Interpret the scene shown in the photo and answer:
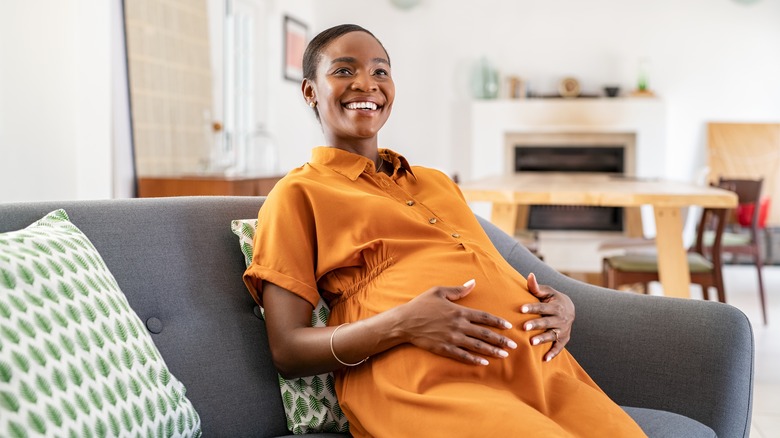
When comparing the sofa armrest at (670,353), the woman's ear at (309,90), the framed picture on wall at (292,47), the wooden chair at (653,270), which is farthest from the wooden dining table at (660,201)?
the framed picture on wall at (292,47)

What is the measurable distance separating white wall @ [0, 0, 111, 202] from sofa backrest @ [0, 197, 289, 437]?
2.39 metres

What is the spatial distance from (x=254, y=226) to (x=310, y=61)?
1.14ft

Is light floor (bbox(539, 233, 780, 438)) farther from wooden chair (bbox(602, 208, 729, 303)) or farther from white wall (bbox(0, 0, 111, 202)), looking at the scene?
white wall (bbox(0, 0, 111, 202))

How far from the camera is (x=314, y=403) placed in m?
1.43

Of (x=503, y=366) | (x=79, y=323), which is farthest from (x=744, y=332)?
(x=79, y=323)

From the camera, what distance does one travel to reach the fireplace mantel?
6.93 m

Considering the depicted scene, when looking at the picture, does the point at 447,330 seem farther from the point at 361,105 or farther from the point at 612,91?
the point at 612,91

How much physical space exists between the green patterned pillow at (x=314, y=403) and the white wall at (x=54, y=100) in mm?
2647

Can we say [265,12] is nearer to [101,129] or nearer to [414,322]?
[101,129]

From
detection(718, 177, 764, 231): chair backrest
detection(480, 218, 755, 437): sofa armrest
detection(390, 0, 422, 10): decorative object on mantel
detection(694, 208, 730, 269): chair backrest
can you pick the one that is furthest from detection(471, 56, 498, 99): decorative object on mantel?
detection(480, 218, 755, 437): sofa armrest

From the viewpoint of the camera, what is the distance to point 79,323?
111cm

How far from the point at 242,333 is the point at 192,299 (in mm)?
109

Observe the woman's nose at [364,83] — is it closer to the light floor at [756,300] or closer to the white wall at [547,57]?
the light floor at [756,300]

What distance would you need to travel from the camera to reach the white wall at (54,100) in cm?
357
